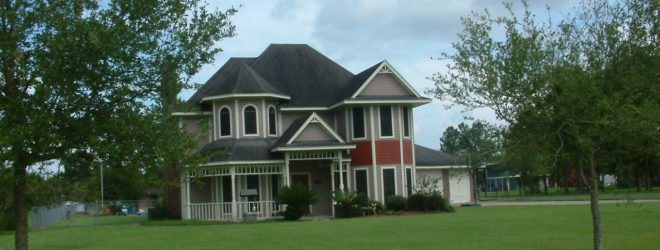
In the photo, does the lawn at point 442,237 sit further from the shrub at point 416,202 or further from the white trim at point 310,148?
the shrub at point 416,202

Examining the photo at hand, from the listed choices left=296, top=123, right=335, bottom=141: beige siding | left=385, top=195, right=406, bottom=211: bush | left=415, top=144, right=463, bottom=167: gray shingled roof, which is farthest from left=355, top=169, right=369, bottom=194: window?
left=415, top=144, right=463, bottom=167: gray shingled roof

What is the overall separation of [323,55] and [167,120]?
28437mm

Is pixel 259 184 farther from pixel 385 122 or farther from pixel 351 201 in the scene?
pixel 385 122

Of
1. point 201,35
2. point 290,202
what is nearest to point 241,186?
point 290,202

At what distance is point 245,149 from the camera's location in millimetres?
31906

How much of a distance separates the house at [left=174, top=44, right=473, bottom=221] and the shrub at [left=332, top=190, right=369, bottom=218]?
3.88ft

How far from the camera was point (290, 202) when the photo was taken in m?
30.0

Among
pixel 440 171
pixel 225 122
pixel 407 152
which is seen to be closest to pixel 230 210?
pixel 225 122

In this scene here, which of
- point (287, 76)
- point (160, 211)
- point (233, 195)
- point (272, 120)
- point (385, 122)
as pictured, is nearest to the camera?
point (233, 195)

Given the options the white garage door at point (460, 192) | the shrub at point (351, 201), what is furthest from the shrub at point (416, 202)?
the white garage door at point (460, 192)

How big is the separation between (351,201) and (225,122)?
7408 millimetres

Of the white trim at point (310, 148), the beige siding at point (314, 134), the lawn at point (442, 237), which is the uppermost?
the beige siding at point (314, 134)

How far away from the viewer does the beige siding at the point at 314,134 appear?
1259 inches

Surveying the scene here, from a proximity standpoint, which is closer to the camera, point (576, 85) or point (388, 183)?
point (576, 85)
